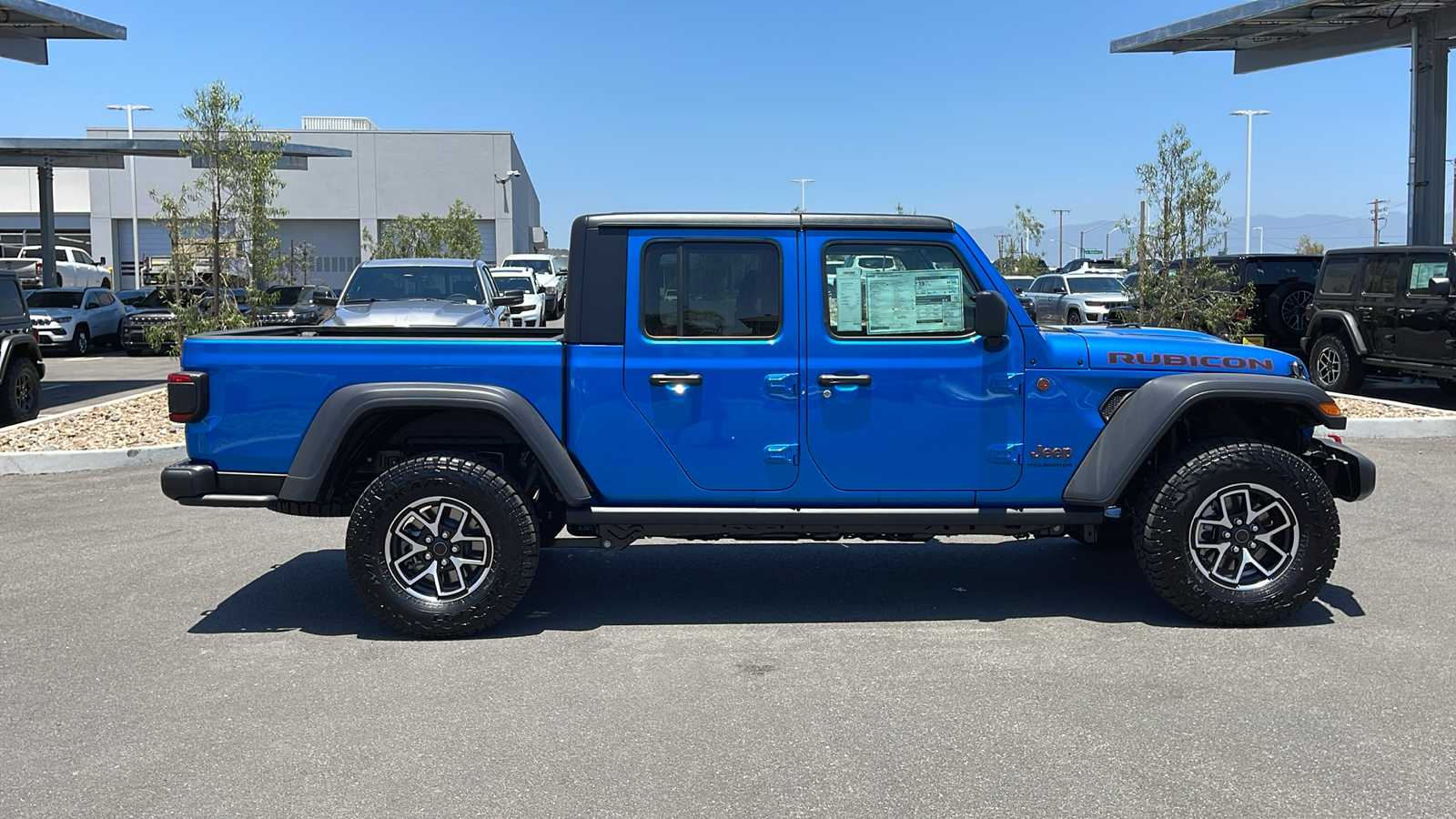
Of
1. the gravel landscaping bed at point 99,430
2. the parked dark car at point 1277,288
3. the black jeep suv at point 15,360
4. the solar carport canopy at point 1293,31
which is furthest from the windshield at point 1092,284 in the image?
the black jeep suv at point 15,360

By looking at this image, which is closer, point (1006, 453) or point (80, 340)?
point (1006, 453)

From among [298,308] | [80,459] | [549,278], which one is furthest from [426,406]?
[549,278]

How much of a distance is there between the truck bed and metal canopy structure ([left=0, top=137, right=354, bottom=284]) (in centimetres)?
2277

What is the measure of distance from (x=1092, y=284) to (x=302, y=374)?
2316 cm

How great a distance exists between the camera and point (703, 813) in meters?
3.82

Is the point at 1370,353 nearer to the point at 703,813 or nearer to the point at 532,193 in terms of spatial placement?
the point at 703,813

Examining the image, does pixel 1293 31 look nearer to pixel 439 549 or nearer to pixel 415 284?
pixel 415 284

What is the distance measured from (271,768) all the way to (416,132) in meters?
59.6

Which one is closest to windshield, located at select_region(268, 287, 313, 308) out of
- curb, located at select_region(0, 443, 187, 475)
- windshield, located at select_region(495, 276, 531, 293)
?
windshield, located at select_region(495, 276, 531, 293)

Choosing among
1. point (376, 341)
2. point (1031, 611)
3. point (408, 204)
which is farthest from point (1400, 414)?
point (408, 204)

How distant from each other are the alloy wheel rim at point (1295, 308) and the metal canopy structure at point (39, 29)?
19767mm

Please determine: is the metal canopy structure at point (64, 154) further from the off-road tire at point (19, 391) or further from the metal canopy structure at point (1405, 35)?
the metal canopy structure at point (1405, 35)

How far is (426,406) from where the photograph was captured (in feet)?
18.3

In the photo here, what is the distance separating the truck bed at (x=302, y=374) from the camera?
222 inches
